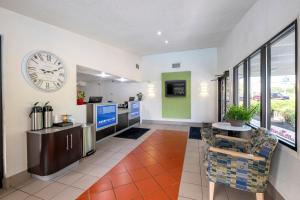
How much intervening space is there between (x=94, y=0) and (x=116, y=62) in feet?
8.24

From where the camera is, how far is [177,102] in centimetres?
645

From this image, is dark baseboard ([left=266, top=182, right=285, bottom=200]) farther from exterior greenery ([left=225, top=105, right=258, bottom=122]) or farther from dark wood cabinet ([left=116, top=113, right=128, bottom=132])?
dark wood cabinet ([left=116, top=113, right=128, bottom=132])

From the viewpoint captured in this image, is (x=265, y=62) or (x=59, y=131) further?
(x=59, y=131)

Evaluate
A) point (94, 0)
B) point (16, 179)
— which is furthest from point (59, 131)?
point (94, 0)

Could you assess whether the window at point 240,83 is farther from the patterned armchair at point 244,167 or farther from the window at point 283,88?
the patterned armchair at point 244,167

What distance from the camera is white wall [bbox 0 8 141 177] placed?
2223mm

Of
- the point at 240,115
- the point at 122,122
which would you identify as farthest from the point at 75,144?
the point at 240,115

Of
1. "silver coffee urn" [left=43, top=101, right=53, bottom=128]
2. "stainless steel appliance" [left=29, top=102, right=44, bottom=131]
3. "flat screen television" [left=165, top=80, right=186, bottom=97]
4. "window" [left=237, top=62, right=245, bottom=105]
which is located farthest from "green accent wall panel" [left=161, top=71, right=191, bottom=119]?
"stainless steel appliance" [left=29, top=102, right=44, bottom=131]

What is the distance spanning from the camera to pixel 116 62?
15.8 feet

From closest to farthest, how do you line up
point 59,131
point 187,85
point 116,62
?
1. point 59,131
2. point 116,62
3. point 187,85

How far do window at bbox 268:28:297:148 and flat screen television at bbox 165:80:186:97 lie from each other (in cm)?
414

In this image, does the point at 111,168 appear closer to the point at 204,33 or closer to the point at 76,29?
the point at 76,29

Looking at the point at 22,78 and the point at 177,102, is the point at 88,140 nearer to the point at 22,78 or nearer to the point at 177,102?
the point at 22,78

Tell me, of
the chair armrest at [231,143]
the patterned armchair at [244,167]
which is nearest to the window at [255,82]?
the chair armrest at [231,143]
